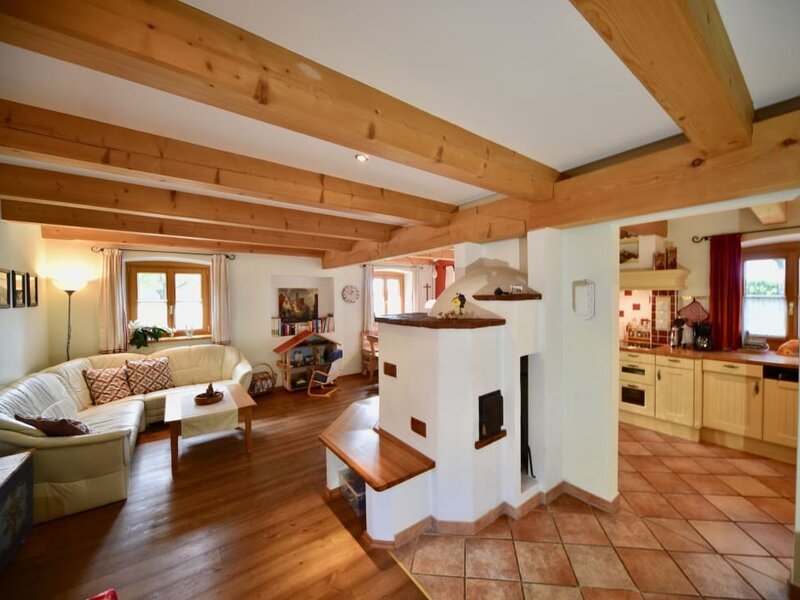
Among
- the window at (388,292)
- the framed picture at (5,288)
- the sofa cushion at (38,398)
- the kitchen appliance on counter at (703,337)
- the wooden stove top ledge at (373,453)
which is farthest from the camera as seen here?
the window at (388,292)

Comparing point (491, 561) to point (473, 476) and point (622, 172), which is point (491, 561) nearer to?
point (473, 476)

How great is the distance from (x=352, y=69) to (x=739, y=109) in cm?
158

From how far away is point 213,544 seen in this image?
207 cm

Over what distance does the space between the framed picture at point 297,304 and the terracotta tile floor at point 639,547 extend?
460 centimetres

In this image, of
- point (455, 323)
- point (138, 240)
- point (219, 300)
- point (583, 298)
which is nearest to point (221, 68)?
point (455, 323)

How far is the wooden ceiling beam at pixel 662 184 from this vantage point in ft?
4.85

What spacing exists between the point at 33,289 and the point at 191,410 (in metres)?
2.31

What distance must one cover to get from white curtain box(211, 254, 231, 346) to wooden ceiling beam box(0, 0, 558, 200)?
4457 mm

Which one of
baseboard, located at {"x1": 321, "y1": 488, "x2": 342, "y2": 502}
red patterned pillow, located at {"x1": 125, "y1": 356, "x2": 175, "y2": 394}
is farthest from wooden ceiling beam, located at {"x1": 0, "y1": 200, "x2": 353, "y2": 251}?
baseboard, located at {"x1": 321, "y1": 488, "x2": 342, "y2": 502}

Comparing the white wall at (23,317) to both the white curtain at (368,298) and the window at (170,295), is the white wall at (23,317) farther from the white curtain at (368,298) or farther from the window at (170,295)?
the white curtain at (368,298)

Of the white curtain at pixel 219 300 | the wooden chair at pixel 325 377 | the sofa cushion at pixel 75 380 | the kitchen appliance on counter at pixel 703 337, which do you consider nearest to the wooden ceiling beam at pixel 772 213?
the kitchen appliance on counter at pixel 703 337

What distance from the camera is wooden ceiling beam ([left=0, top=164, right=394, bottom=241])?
2.11m

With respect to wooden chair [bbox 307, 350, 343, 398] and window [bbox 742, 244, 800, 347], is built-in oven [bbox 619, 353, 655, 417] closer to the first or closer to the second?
window [bbox 742, 244, 800, 347]

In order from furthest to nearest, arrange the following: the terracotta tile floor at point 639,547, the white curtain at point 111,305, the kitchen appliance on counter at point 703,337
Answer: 1. the white curtain at point 111,305
2. the kitchen appliance on counter at point 703,337
3. the terracotta tile floor at point 639,547
